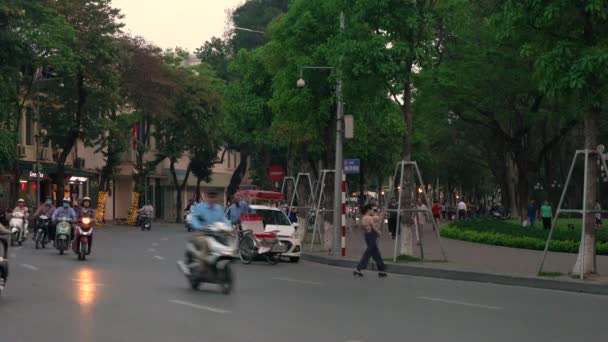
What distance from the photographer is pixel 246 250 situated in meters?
28.5

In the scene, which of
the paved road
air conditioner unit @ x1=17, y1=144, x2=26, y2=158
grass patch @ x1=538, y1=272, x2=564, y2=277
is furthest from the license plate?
air conditioner unit @ x1=17, y1=144, x2=26, y2=158

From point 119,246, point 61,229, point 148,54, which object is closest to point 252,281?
point 61,229

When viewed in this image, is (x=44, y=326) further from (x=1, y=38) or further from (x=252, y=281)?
(x=1, y=38)

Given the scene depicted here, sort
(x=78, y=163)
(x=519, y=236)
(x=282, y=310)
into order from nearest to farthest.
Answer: (x=282, y=310), (x=519, y=236), (x=78, y=163)

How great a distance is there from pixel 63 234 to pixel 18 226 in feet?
29.3

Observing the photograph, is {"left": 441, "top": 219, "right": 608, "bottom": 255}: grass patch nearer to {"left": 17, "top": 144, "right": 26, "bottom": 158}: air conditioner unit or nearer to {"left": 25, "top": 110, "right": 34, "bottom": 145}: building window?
{"left": 17, "top": 144, "right": 26, "bottom": 158}: air conditioner unit

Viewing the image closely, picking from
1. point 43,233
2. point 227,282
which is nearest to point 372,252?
point 227,282

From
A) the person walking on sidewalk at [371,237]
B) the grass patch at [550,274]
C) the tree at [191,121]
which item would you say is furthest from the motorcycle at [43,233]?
the tree at [191,121]

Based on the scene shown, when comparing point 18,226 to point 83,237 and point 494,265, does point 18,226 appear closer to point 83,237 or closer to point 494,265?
point 83,237

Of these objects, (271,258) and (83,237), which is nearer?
(83,237)

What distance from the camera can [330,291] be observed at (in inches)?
767

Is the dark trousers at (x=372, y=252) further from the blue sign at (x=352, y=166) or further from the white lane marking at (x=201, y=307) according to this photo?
the white lane marking at (x=201, y=307)

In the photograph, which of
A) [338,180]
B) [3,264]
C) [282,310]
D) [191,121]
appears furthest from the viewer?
[191,121]

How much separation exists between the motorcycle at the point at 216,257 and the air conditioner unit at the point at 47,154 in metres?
51.0
